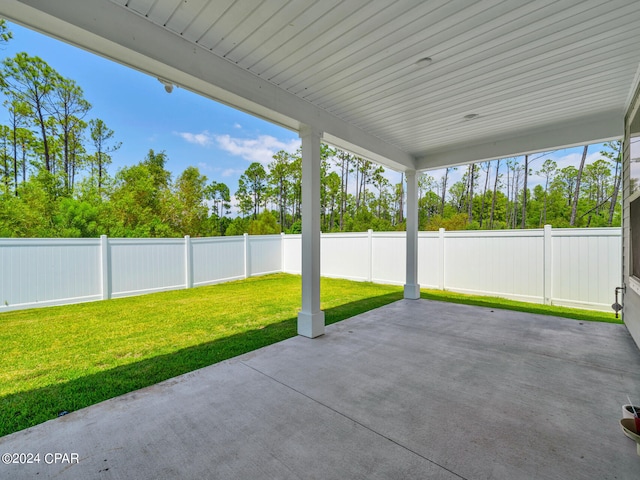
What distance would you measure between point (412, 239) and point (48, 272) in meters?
7.02

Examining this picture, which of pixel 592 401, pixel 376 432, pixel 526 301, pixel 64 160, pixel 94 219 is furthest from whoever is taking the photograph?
pixel 64 160

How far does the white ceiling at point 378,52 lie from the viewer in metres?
1.84

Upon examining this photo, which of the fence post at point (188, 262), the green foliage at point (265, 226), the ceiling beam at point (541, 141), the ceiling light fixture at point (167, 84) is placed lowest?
the fence post at point (188, 262)

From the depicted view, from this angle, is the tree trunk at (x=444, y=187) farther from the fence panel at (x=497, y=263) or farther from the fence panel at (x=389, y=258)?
the fence panel at (x=497, y=263)

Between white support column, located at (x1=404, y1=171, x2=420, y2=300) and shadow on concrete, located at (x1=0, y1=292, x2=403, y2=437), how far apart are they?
2.89 metres

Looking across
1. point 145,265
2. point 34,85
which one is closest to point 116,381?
Answer: point 145,265

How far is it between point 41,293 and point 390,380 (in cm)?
639

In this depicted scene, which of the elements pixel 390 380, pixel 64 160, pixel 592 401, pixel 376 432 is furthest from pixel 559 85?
pixel 64 160

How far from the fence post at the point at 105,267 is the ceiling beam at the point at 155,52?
4.98 meters

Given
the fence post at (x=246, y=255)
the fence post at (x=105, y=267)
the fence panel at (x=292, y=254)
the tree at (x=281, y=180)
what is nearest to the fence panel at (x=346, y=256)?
the fence panel at (x=292, y=254)

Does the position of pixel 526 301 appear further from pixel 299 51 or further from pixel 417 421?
pixel 299 51

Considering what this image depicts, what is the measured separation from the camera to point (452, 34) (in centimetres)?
212

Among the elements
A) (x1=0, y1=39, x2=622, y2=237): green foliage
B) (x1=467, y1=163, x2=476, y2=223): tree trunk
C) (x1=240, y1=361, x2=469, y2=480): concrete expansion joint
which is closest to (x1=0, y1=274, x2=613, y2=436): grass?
(x1=240, y1=361, x2=469, y2=480): concrete expansion joint

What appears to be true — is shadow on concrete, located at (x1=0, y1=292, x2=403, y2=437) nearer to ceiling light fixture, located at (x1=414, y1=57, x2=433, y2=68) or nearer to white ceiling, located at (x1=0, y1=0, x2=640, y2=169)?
white ceiling, located at (x1=0, y1=0, x2=640, y2=169)
